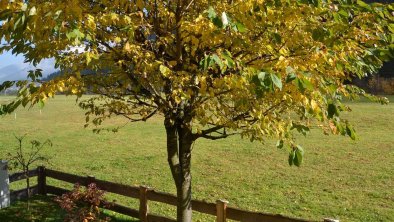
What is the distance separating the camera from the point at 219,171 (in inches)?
720

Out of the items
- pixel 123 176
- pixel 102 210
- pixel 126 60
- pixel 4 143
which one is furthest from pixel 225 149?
pixel 126 60

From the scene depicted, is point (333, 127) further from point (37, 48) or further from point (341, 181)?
point (341, 181)

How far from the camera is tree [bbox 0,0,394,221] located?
12.6 ft

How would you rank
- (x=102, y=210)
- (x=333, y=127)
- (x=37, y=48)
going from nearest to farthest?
(x=333, y=127) < (x=37, y=48) < (x=102, y=210)

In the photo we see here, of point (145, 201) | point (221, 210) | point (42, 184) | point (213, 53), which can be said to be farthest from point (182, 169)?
point (42, 184)

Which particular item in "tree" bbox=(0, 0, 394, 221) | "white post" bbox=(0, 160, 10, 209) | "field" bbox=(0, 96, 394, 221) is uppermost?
"tree" bbox=(0, 0, 394, 221)

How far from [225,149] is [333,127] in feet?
62.1

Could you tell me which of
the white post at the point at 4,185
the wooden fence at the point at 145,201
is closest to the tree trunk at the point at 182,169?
the wooden fence at the point at 145,201

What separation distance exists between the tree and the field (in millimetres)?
5867

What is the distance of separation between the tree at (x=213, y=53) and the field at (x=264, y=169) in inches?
→ 231

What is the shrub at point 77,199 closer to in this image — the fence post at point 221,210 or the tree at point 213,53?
the tree at point 213,53

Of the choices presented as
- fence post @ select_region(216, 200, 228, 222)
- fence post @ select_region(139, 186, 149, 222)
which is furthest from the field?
fence post @ select_region(216, 200, 228, 222)

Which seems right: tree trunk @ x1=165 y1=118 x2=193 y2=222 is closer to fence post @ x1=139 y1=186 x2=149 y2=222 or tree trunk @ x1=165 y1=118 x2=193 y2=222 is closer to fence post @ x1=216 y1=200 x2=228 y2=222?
fence post @ x1=216 y1=200 x2=228 y2=222

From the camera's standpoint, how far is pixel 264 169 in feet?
60.7
